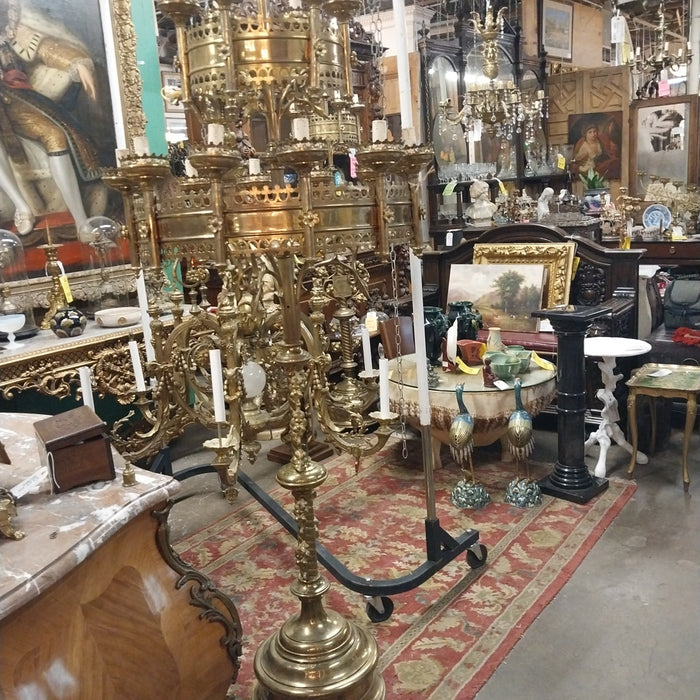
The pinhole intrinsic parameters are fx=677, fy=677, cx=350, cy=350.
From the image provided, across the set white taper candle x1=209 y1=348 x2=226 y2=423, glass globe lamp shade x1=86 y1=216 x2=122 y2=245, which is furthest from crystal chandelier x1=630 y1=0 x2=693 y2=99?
white taper candle x1=209 y1=348 x2=226 y2=423

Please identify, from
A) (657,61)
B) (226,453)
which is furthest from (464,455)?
(657,61)

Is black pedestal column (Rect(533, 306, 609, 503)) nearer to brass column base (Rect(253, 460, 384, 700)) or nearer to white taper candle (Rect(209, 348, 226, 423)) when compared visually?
brass column base (Rect(253, 460, 384, 700))

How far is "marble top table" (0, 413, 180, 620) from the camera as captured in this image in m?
A: 1.24

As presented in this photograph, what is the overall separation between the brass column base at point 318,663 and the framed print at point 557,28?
9486mm

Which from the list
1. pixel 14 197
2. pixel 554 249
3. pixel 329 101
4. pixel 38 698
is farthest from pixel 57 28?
pixel 38 698

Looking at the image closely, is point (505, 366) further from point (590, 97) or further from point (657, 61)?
point (590, 97)

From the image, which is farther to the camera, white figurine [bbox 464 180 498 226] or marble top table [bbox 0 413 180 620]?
white figurine [bbox 464 180 498 226]

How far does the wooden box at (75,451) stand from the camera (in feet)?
5.21

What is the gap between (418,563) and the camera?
9.96ft

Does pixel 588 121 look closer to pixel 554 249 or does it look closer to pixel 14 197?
pixel 554 249

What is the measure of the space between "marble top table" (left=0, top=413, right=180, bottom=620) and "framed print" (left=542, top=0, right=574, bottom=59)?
31.6ft

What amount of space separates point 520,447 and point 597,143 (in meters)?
7.66

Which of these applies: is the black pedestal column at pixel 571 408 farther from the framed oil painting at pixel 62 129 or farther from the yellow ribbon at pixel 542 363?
the framed oil painting at pixel 62 129

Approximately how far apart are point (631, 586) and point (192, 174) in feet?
7.72
